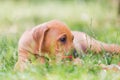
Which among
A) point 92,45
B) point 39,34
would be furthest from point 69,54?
point 92,45

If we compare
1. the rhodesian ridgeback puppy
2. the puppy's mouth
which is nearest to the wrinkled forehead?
the rhodesian ridgeback puppy

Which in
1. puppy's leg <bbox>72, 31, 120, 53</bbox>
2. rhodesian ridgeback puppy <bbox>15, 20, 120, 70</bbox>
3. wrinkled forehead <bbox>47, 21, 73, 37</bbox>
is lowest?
puppy's leg <bbox>72, 31, 120, 53</bbox>

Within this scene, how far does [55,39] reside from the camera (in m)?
6.33

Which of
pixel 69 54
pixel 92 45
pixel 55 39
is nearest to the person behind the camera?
pixel 69 54

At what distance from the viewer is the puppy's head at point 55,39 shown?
20.4 ft

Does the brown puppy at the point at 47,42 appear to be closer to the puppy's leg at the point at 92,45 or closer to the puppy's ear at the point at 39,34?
the puppy's ear at the point at 39,34

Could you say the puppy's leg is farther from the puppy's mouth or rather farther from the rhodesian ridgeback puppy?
the puppy's mouth

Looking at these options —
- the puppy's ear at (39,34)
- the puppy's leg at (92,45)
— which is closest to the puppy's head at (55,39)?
the puppy's ear at (39,34)

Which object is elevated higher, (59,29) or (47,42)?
(59,29)

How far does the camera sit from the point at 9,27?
1170cm

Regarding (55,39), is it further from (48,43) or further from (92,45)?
(92,45)

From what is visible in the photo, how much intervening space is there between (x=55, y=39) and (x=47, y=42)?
4.4 inches

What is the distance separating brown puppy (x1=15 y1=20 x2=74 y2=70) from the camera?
6.21 m

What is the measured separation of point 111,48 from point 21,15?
309 inches
